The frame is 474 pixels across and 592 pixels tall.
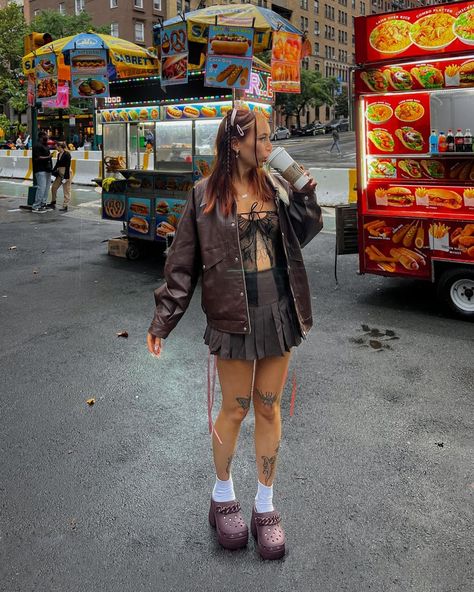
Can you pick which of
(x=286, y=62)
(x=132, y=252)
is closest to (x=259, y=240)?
(x=132, y=252)

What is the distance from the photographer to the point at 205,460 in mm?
3680

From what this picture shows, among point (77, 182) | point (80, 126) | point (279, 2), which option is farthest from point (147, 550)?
point (279, 2)

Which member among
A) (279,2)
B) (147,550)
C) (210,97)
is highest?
(279,2)

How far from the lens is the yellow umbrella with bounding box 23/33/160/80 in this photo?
38.3 ft

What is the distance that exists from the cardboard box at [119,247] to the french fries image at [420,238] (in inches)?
204

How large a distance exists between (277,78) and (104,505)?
27.1 feet

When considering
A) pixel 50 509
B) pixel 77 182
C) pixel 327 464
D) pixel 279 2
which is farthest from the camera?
pixel 279 2

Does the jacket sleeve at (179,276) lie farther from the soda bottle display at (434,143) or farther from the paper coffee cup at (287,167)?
the soda bottle display at (434,143)

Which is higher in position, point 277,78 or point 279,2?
point 279,2

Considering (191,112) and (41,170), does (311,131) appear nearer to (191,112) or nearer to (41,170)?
(41,170)

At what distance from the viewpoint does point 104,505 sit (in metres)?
3.20

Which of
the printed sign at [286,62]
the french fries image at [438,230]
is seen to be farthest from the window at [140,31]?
the french fries image at [438,230]

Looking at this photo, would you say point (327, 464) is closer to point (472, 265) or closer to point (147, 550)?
point (147, 550)

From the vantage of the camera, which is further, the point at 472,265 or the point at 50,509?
the point at 472,265
